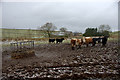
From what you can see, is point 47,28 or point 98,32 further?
point 47,28

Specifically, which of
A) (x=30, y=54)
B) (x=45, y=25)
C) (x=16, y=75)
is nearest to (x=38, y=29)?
(x=45, y=25)

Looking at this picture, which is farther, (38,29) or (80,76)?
(38,29)

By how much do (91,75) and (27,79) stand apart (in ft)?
8.00

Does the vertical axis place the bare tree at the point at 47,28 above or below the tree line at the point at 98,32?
above

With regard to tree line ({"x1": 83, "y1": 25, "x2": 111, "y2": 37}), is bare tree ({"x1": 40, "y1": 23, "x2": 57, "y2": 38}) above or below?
above

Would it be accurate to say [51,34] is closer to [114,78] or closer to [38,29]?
[38,29]

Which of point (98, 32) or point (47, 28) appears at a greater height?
point (47, 28)

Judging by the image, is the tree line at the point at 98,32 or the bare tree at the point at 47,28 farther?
the bare tree at the point at 47,28

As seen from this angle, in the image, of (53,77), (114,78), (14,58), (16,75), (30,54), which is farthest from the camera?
(30,54)

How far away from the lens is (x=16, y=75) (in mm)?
4469

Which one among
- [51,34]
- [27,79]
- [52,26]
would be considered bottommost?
[27,79]

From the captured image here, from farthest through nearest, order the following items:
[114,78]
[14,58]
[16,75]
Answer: [14,58]
[16,75]
[114,78]

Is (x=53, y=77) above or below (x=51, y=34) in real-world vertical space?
below

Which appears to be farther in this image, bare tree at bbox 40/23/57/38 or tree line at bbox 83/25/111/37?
bare tree at bbox 40/23/57/38
